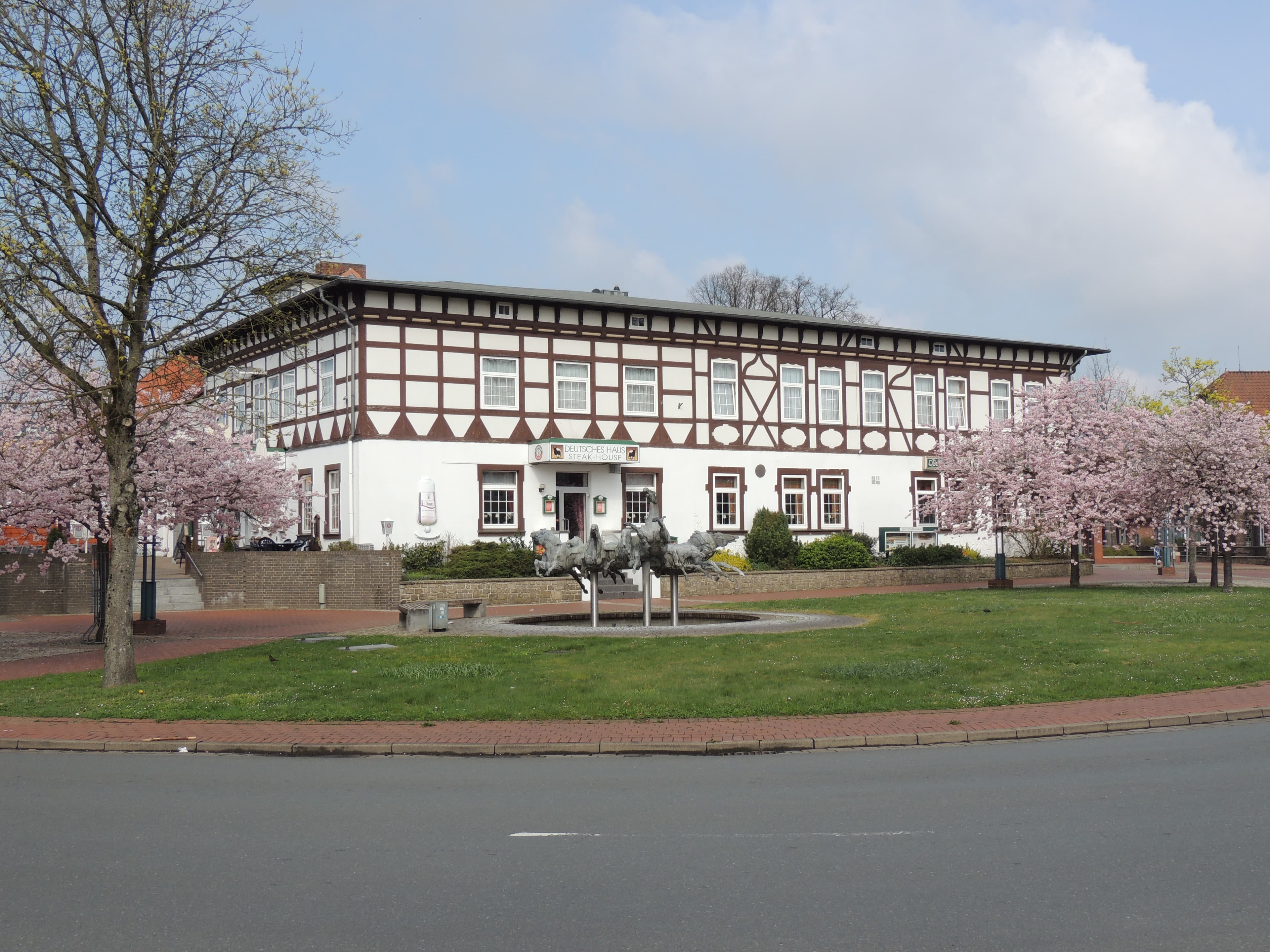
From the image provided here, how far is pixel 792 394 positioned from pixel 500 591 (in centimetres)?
1536

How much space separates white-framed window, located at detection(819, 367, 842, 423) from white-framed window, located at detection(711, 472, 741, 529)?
455cm

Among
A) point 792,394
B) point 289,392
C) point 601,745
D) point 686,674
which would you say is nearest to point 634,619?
point 686,674

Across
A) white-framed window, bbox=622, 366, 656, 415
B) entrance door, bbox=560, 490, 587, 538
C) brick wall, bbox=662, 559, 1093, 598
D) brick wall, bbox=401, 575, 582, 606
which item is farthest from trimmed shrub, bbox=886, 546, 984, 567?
brick wall, bbox=401, 575, 582, 606

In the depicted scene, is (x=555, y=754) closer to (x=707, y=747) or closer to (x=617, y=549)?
(x=707, y=747)

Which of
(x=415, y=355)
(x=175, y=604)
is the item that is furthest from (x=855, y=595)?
(x=175, y=604)

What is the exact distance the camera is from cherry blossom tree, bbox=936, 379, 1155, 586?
33438 mm

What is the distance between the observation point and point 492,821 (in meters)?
8.15

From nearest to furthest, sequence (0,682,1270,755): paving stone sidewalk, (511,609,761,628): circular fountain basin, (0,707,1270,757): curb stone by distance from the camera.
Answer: (0,707,1270,757): curb stone
(0,682,1270,755): paving stone sidewalk
(511,609,761,628): circular fountain basin

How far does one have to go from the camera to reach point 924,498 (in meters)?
43.3

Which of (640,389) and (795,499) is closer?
(640,389)

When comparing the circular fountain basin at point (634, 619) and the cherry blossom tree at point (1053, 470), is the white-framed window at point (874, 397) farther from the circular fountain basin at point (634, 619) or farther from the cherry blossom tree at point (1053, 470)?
the circular fountain basin at point (634, 619)

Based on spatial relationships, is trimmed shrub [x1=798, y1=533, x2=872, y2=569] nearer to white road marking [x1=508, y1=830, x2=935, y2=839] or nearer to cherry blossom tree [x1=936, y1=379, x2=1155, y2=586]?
cherry blossom tree [x1=936, y1=379, x2=1155, y2=586]

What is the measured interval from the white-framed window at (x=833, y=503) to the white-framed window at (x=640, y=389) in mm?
7358

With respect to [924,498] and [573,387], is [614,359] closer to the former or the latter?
[573,387]
